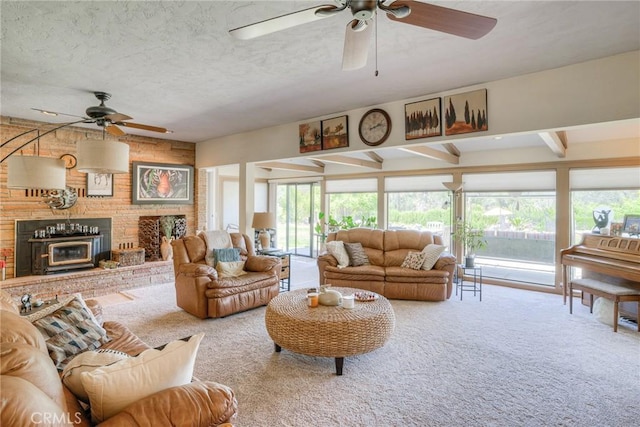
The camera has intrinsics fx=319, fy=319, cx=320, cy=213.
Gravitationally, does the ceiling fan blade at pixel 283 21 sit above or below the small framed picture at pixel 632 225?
above

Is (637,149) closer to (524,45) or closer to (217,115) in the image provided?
(524,45)

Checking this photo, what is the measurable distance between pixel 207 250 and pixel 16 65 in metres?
2.77

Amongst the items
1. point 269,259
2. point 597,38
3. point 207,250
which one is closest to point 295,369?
point 269,259

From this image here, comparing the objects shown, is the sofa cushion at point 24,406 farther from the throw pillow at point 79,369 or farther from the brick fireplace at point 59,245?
the brick fireplace at point 59,245

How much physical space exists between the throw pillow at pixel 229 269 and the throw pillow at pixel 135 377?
3.00 metres

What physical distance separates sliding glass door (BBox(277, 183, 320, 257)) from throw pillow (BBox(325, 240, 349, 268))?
3399mm

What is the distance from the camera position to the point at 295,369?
278 cm

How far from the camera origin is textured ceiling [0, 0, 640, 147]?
6.94 feet

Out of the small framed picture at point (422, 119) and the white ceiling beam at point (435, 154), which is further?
the white ceiling beam at point (435, 154)

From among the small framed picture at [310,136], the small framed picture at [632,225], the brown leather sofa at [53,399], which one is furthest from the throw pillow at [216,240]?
the small framed picture at [632,225]

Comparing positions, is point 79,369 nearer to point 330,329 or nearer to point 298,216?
point 330,329

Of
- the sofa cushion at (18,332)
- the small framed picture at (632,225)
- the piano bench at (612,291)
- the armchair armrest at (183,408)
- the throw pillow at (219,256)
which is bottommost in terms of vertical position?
the piano bench at (612,291)

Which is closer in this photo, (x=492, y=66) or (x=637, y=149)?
(x=492, y=66)

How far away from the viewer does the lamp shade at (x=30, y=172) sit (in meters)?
2.44
